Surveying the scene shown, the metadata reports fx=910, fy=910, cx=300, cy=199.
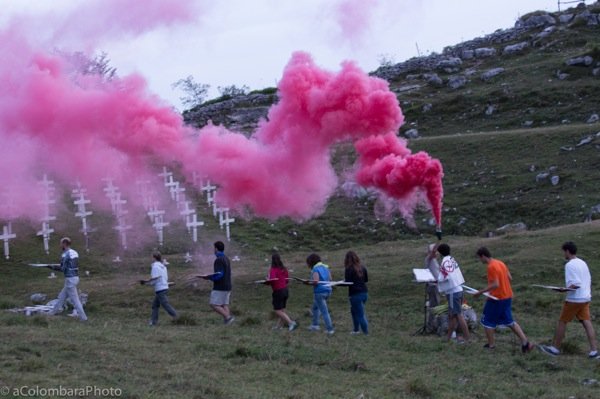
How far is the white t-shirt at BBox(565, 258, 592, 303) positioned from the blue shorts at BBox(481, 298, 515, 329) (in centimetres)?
123

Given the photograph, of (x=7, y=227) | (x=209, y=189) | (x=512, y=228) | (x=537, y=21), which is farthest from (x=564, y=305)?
(x=537, y=21)

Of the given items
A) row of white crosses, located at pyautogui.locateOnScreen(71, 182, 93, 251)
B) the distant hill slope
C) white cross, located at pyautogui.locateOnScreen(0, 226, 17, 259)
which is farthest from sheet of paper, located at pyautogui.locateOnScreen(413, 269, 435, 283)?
white cross, located at pyautogui.locateOnScreen(0, 226, 17, 259)

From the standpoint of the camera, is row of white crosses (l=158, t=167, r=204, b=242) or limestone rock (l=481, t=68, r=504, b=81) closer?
row of white crosses (l=158, t=167, r=204, b=242)

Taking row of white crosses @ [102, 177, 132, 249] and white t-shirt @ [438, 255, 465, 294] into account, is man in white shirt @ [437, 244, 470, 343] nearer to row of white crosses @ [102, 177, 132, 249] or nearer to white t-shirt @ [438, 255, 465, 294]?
white t-shirt @ [438, 255, 465, 294]

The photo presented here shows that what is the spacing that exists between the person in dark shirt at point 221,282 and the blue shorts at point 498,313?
6.98 metres

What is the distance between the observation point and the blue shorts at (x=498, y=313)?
18.8 m

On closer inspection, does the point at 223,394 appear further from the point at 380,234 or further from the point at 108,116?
the point at 380,234

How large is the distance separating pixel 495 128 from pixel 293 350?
129 feet

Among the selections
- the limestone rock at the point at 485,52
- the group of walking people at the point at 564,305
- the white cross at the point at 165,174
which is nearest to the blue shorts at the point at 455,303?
the group of walking people at the point at 564,305

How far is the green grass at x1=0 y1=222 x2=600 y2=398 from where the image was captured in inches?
583

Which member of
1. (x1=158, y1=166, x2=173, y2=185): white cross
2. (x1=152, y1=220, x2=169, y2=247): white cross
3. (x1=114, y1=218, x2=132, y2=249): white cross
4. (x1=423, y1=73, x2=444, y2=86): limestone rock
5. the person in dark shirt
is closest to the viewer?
the person in dark shirt

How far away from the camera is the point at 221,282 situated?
22953 millimetres

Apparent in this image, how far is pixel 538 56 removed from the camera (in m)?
69.9

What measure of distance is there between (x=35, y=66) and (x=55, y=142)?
2852 mm
